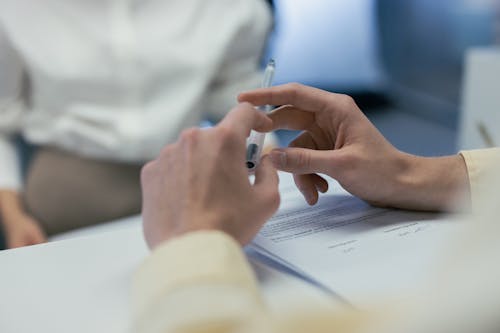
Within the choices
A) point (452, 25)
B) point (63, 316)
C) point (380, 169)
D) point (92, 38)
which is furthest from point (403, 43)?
point (63, 316)

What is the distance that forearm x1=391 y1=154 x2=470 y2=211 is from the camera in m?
0.56

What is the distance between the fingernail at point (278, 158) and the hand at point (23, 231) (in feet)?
2.06

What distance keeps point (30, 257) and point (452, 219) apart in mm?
409

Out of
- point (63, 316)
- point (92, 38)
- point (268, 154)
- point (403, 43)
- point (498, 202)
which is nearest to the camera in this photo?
point (498, 202)

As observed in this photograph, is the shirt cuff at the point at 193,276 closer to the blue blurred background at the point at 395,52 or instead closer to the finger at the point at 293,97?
the finger at the point at 293,97

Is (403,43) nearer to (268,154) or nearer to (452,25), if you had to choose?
(452,25)

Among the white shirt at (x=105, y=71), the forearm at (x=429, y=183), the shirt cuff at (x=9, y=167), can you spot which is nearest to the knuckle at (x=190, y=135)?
the forearm at (x=429, y=183)

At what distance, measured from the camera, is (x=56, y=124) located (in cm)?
102

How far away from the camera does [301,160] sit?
532mm

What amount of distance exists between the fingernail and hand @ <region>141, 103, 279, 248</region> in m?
0.07

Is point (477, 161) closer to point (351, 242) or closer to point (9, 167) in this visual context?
point (351, 242)

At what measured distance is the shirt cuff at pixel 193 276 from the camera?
0.30 metres

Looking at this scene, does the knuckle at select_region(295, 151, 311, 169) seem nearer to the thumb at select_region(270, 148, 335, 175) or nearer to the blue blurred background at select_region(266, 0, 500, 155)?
the thumb at select_region(270, 148, 335, 175)

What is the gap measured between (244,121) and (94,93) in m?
0.64
